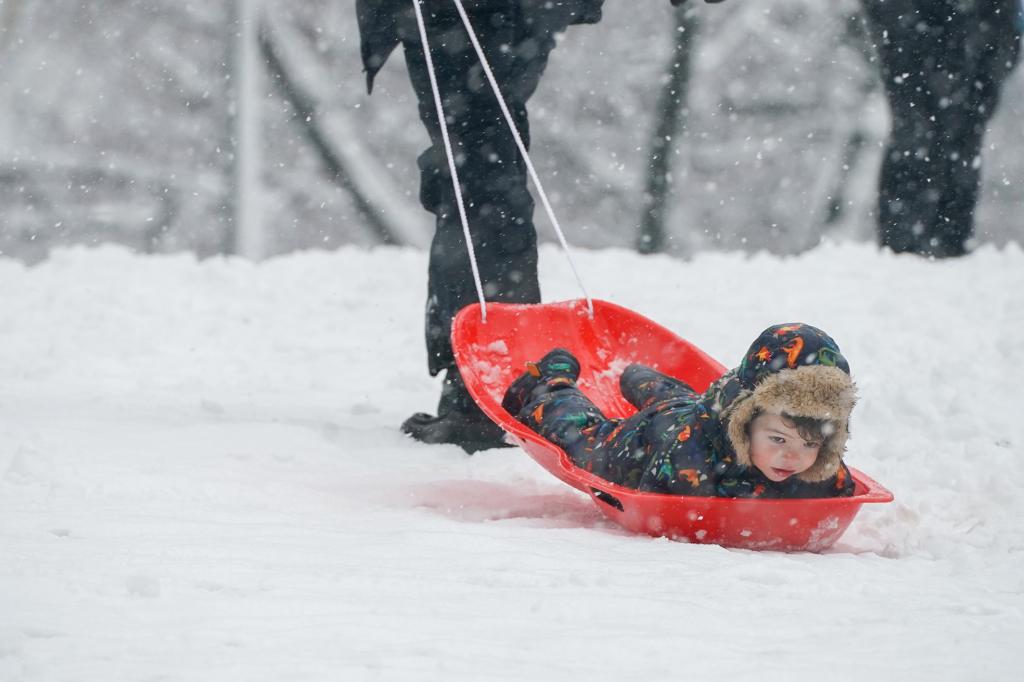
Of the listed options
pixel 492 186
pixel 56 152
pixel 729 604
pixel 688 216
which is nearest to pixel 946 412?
pixel 492 186

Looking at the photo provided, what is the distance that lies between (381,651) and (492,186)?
206 centimetres

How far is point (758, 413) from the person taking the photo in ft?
7.14

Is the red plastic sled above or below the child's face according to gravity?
below

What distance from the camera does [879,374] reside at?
3.81 m

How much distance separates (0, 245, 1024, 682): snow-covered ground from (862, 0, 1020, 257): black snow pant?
0.84 m

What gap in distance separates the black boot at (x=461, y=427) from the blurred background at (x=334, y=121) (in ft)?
12.1

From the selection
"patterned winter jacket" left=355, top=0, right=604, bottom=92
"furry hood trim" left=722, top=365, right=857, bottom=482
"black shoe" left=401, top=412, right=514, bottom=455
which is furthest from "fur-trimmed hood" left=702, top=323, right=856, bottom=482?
"patterned winter jacket" left=355, top=0, right=604, bottom=92

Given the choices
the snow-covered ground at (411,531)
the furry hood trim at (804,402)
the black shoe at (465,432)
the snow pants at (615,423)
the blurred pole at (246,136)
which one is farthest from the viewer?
the blurred pole at (246,136)

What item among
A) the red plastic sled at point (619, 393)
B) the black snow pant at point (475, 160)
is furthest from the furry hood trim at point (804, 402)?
the black snow pant at point (475, 160)

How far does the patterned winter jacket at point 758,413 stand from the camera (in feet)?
7.02

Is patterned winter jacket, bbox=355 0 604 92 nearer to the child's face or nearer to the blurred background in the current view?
the child's face

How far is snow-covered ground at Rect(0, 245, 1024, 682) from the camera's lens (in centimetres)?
150

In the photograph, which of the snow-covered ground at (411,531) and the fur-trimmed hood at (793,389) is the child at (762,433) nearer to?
the fur-trimmed hood at (793,389)

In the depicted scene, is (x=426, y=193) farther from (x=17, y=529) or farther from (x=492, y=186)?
(x=17, y=529)
